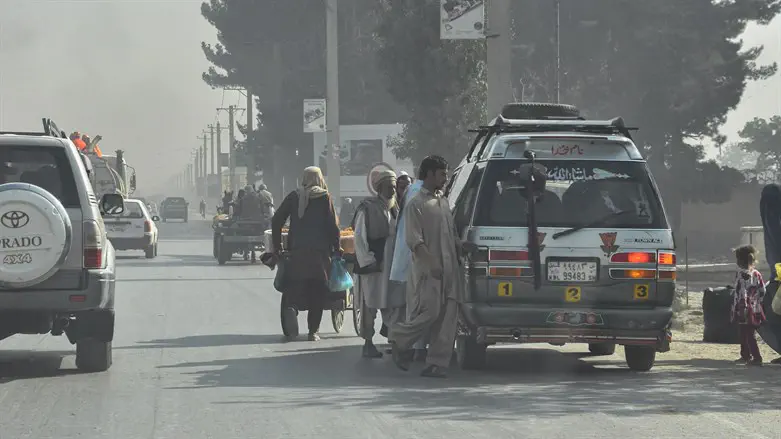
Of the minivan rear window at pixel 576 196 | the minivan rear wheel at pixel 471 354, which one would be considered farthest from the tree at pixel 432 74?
the minivan rear window at pixel 576 196

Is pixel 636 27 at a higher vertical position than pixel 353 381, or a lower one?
higher

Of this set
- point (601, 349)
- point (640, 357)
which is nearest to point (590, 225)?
point (640, 357)

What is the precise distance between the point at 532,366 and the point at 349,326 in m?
5.15

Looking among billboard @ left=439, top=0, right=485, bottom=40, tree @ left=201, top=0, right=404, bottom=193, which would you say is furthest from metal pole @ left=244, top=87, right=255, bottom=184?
billboard @ left=439, top=0, right=485, bottom=40

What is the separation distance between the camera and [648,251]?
13023 mm

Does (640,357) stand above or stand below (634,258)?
below

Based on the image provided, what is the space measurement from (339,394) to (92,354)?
2648 mm

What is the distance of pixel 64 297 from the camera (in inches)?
491

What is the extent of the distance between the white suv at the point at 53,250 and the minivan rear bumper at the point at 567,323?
10.2 feet

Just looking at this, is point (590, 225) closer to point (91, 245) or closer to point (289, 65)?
point (91, 245)

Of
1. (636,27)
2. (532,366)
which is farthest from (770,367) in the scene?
(636,27)

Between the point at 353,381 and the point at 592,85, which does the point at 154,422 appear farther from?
the point at 592,85

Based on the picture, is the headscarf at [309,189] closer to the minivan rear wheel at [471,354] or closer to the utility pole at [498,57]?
the minivan rear wheel at [471,354]

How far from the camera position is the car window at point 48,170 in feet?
42.3
